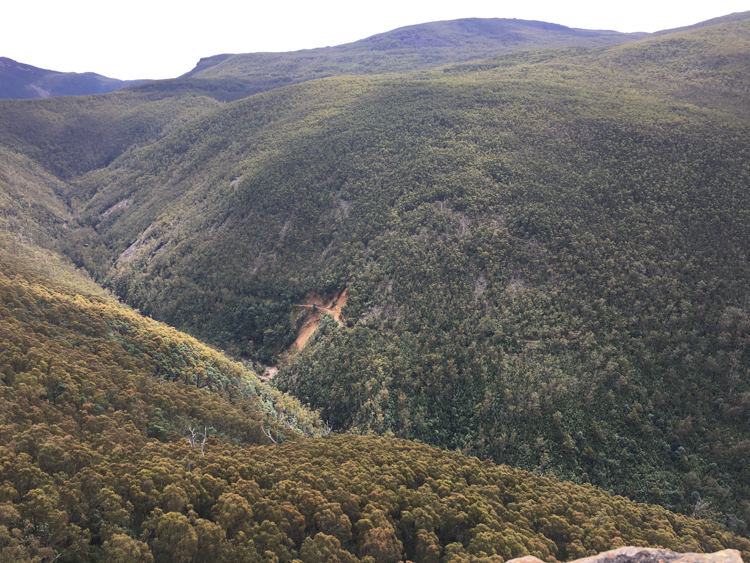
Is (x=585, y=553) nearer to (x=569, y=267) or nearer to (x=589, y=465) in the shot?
(x=589, y=465)

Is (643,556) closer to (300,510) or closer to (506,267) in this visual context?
(300,510)

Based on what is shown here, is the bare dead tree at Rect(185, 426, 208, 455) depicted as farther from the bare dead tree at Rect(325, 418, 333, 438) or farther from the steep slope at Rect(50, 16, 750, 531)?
the steep slope at Rect(50, 16, 750, 531)

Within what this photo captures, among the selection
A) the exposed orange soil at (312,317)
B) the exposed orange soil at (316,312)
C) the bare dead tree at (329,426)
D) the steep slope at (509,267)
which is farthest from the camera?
the exposed orange soil at (316,312)

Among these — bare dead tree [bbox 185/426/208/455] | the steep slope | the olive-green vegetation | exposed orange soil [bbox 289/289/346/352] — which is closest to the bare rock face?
the olive-green vegetation

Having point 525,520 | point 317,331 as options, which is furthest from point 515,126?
point 525,520

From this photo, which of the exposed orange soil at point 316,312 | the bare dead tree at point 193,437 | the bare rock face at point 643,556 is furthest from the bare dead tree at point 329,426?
the bare rock face at point 643,556

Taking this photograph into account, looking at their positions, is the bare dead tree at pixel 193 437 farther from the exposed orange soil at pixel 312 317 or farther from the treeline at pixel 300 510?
the exposed orange soil at pixel 312 317
